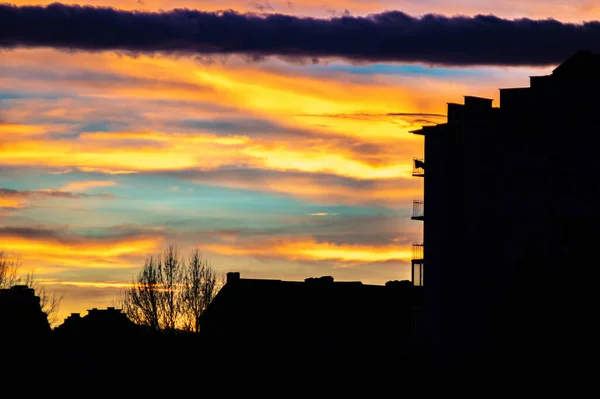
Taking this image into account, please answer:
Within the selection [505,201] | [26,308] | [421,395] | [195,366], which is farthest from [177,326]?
[26,308]

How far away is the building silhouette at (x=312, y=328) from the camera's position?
238ft

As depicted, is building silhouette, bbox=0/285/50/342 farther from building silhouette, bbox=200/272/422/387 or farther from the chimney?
the chimney

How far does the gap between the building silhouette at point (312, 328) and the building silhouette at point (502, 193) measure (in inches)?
166

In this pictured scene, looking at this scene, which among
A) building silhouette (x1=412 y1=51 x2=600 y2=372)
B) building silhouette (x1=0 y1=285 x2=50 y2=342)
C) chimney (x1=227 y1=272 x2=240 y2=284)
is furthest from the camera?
chimney (x1=227 y1=272 x2=240 y2=284)

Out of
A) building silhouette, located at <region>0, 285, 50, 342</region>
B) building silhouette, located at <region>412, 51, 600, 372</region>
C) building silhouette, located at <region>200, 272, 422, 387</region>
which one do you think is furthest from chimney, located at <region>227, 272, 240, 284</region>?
building silhouette, located at <region>0, 285, 50, 342</region>

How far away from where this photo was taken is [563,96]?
72500 millimetres

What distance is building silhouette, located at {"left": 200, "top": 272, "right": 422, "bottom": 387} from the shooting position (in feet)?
238

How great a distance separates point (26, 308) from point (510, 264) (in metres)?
34.7

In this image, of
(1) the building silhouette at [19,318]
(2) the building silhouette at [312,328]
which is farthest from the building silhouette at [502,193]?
(1) the building silhouette at [19,318]

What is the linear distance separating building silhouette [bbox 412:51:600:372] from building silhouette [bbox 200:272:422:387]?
4208 mm

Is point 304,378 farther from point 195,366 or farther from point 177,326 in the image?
point 177,326

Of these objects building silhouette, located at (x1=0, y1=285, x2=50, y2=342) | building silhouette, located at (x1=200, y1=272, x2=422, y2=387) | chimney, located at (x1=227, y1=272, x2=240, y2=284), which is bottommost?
building silhouette, located at (x1=0, y1=285, x2=50, y2=342)

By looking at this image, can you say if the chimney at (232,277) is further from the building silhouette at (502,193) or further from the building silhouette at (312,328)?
the building silhouette at (502,193)

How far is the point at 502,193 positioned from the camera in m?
74.1
